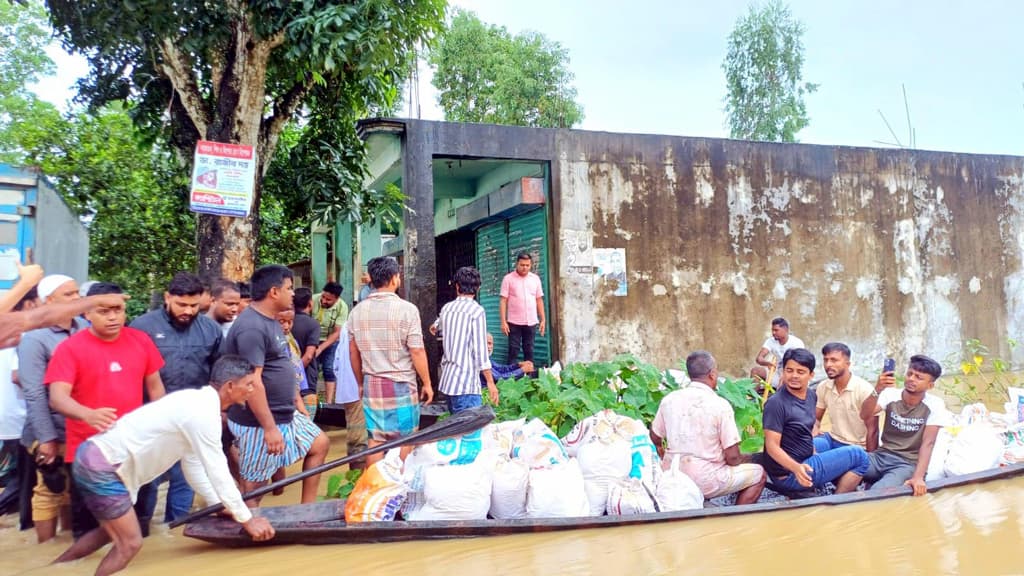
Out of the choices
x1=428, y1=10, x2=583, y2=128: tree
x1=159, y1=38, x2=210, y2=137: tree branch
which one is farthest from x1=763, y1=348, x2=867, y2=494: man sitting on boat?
x1=428, y1=10, x2=583, y2=128: tree

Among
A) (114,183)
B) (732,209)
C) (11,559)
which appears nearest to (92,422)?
(11,559)

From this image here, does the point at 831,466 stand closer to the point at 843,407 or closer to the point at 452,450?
the point at 843,407

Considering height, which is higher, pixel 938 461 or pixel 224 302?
pixel 224 302

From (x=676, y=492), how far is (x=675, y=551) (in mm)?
449

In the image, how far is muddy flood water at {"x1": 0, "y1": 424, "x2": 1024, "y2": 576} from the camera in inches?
139

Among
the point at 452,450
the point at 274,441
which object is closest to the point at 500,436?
the point at 452,450

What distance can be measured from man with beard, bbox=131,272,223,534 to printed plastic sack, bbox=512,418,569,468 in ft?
6.41

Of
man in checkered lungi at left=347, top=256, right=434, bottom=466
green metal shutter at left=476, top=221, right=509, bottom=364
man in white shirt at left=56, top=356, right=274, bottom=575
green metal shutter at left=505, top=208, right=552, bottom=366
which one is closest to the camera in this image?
man in white shirt at left=56, top=356, right=274, bottom=575

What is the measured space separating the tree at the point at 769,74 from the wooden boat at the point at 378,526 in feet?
84.5

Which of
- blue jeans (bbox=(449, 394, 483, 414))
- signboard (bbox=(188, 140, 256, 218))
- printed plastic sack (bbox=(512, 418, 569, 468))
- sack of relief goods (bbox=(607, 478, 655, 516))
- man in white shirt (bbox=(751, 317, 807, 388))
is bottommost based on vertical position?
sack of relief goods (bbox=(607, 478, 655, 516))

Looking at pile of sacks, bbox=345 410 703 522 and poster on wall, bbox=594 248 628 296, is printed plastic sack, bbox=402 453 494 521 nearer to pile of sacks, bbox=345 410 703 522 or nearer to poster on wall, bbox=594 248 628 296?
pile of sacks, bbox=345 410 703 522

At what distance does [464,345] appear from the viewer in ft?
16.9

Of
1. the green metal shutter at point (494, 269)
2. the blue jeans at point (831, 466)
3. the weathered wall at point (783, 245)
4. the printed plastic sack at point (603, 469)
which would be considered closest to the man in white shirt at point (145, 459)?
the printed plastic sack at point (603, 469)

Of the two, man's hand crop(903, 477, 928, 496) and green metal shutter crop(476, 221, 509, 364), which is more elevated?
green metal shutter crop(476, 221, 509, 364)
